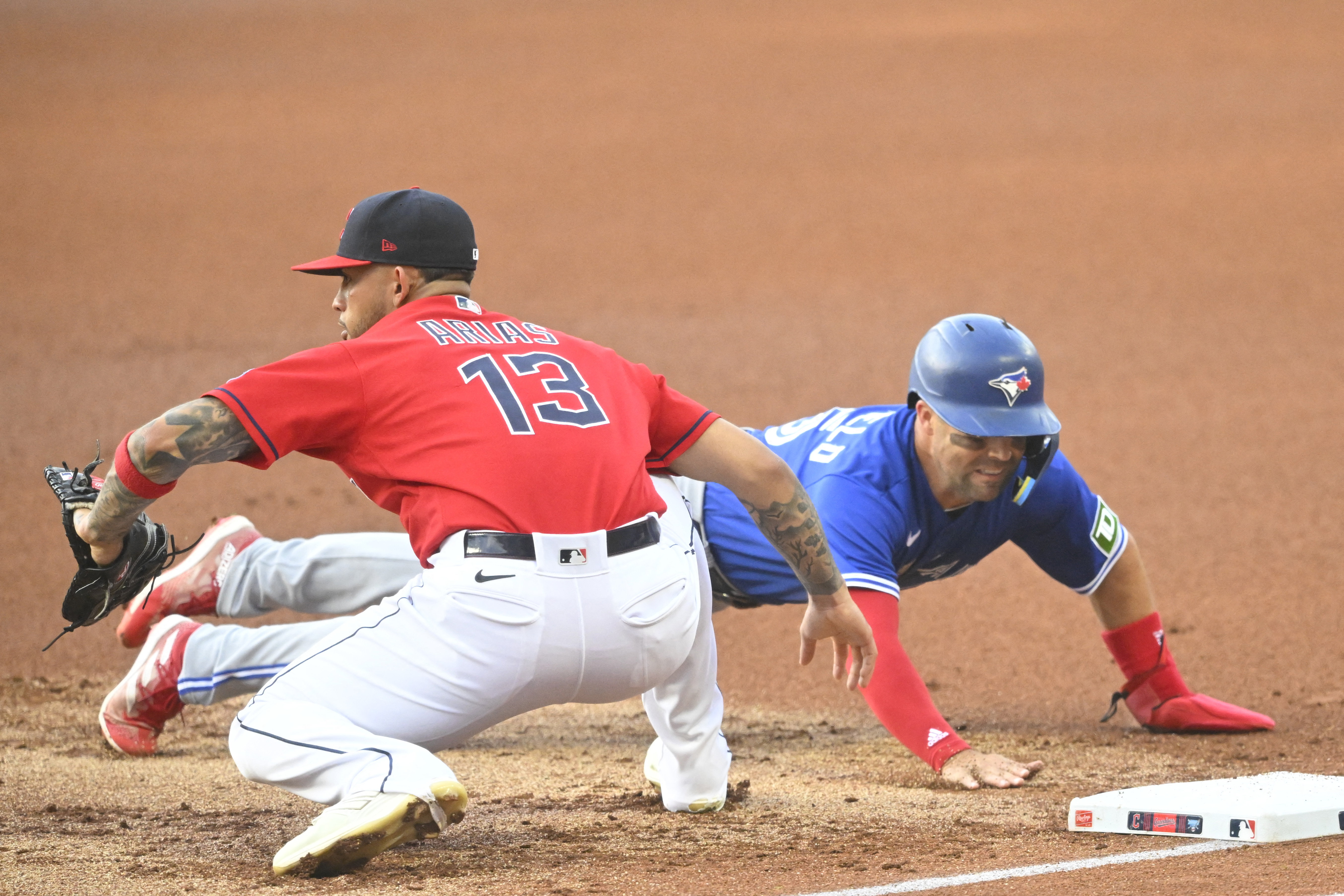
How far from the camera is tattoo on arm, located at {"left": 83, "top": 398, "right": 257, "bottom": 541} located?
7.95ft

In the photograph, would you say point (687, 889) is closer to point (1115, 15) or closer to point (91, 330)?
point (91, 330)

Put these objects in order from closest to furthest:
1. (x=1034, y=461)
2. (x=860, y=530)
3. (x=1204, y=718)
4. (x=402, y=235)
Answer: (x=402, y=235) < (x=860, y=530) < (x=1034, y=461) < (x=1204, y=718)

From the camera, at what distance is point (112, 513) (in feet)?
8.45

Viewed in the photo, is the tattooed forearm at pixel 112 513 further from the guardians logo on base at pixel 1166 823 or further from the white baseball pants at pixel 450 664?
the guardians logo on base at pixel 1166 823

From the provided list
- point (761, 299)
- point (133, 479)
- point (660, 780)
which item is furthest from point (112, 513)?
point (761, 299)

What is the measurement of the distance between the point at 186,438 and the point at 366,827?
2.25ft

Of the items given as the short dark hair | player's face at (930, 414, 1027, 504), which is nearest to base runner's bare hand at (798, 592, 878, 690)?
player's face at (930, 414, 1027, 504)

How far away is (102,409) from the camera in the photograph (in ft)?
28.6

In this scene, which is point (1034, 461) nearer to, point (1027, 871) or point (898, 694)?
point (898, 694)

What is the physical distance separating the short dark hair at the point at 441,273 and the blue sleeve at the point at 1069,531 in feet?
5.27

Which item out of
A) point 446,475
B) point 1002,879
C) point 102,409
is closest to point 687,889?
point 1002,879

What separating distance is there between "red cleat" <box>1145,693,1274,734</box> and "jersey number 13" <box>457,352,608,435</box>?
2.09 meters

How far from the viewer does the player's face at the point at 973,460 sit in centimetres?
346

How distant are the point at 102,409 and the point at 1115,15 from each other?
48.2ft
